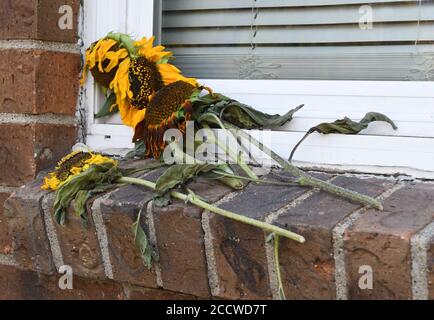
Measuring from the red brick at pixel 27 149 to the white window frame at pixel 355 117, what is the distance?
0.33 meters

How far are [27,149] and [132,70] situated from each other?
0.87 ft

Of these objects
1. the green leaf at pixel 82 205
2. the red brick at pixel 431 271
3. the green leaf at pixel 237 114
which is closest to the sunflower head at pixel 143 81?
the green leaf at pixel 237 114

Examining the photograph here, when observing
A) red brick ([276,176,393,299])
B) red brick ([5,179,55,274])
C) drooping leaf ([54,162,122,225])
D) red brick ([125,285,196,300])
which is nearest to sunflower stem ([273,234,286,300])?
red brick ([276,176,393,299])

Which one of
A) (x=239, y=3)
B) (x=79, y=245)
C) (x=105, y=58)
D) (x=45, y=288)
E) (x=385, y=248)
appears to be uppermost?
(x=239, y=3)

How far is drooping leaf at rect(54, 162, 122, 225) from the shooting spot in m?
1.15

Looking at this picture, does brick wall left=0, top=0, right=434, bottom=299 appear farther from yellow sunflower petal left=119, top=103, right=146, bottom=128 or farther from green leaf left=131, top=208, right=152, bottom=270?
yellow sunflower petal left=119, top=103, right=146, bottom=128

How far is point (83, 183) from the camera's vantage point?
1.15m

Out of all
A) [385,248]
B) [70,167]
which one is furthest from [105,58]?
[385,248]

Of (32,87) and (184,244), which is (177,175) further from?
(32,87)

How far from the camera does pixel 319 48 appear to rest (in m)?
1.21

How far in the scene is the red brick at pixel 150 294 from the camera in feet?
3.73
